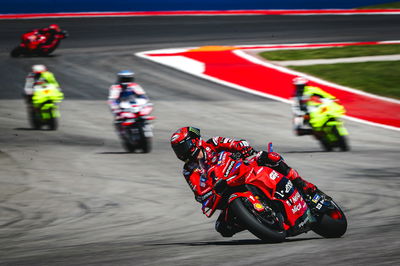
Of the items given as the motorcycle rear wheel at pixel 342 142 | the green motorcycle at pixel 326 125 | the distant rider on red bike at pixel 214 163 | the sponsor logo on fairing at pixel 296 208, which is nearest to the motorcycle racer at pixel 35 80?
the green motorcycle at pixel 326 125

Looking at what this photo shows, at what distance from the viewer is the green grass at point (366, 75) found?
22484 mm

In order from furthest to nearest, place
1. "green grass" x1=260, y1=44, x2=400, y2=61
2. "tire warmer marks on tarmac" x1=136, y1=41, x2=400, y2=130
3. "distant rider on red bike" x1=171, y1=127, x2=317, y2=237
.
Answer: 1. "green grass" x1=260, y1=44, x2=400, y2=61
2. "tire warmer marks on tarmac" x1=136, y1=41, x2=400, y2=130
3. "distant rider on red bike" x1=171, y1=127, x2=317, y2=237

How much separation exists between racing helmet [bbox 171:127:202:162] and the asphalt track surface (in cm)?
92

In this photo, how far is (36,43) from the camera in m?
29.0

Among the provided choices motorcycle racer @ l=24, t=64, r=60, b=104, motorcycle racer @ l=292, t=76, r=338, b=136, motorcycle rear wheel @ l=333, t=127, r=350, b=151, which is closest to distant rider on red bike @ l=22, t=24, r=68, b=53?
motorcycle racer @ l=24, t=64, r=60, b=104

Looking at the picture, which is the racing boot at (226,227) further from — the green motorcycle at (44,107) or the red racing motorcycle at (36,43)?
the red racing motorcycle at (36,43)

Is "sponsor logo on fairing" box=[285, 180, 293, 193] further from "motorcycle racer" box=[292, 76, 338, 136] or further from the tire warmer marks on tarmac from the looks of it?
the tire warmer marks on tarmac

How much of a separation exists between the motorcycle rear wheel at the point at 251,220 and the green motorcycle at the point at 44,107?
12594 mm

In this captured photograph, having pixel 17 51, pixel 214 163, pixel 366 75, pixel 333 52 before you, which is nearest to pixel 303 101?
pixel 366 75

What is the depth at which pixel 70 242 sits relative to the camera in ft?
27.4

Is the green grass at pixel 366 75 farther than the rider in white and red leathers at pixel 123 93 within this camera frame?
Yes

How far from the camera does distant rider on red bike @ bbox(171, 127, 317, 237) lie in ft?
23.6

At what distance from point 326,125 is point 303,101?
840 mm

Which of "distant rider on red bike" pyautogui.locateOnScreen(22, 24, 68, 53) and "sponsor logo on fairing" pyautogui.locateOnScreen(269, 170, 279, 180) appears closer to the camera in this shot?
"sponsor logo on fairing" pyautogui.locateOnScreen(269, 170, 279, 180)
